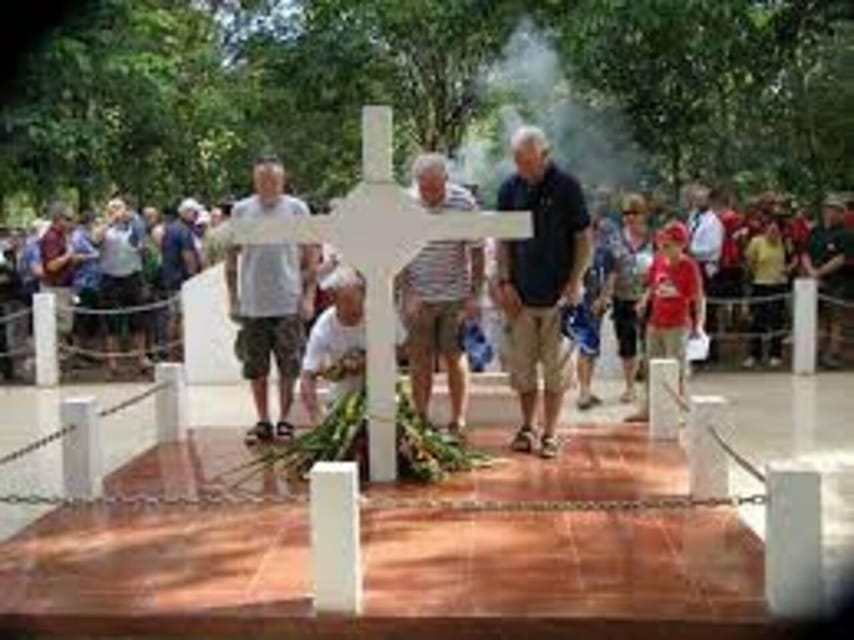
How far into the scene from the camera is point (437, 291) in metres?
9.11

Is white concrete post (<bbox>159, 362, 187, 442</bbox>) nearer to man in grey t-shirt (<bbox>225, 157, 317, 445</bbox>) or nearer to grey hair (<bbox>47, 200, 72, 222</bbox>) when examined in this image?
man in grey t-shirt (<bbox>225, 157, 317, 445</bbox>)

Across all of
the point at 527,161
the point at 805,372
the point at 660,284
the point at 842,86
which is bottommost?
the point at 805,372

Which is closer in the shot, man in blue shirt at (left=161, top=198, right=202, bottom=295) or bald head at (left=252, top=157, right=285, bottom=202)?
bald head at (left=252, top=157, right=285, bottom=202)

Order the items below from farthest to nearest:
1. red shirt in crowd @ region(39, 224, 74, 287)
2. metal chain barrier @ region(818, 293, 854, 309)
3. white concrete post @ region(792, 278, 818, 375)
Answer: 1. red shirt in crowd @ region(39, 224, 74, 287)
2. metal chain barrier @ region(818, 293, 854, 309)
3. white concrete post @ region(792, 278, 818, 375)

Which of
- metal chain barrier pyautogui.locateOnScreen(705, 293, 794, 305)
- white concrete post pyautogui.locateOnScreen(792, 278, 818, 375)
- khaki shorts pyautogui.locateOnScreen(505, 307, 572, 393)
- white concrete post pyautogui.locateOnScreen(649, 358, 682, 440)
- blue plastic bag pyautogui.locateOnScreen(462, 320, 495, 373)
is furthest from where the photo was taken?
metal chain barrier pyautogui.locateOnScreen(705, 293, 794, 305)

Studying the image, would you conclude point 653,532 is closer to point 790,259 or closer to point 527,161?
point 527,161

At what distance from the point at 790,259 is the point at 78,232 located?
23.2ft

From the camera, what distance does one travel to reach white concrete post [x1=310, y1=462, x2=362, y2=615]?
5906mm

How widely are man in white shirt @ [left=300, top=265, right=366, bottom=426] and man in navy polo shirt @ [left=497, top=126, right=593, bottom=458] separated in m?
0.79

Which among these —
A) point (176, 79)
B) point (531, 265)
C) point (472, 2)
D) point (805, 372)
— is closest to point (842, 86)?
point (472, 2)

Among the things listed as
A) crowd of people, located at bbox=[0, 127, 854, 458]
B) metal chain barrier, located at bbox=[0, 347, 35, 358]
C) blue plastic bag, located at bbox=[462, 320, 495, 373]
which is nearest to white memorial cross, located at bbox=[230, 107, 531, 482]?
crowd of people, located at bbox=[0, 127, 854, 458]

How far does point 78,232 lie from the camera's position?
1689 centimetres

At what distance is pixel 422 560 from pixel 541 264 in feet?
8.45

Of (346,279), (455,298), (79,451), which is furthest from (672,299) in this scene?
(79,451)
